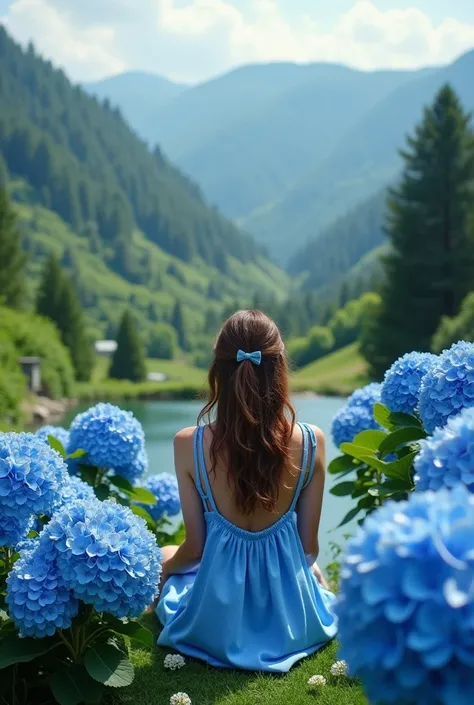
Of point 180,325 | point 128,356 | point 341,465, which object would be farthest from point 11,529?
point 180,325

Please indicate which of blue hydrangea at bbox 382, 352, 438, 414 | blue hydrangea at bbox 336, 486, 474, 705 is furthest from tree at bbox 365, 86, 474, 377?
blue hydrangea at bbox 336, 486, 474, 705

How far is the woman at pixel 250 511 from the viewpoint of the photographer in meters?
3.36

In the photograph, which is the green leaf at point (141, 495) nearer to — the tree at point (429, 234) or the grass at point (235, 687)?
the grass at point (235, 687)

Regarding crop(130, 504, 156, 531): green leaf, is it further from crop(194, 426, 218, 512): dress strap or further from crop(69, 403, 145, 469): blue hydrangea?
crop(194, 426, 218, 512): dress strap

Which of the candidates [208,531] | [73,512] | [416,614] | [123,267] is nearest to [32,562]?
[73,512]

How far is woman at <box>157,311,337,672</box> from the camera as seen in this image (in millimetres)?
3357

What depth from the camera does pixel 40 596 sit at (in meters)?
2.86

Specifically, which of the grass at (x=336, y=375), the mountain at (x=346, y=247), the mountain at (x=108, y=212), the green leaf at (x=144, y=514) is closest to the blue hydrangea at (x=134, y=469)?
the green leaf at (x=144, y=514)

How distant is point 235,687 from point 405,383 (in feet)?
4.82

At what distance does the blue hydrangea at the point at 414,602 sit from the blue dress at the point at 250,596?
188 centimetres

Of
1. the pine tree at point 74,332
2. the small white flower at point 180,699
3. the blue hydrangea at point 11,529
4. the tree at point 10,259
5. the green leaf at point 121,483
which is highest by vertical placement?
the blue hydrangea at point 11,529

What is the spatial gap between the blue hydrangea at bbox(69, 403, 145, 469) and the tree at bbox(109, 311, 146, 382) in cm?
4533

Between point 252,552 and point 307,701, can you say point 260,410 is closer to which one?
point 252,552

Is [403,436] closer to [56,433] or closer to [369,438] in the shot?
[369,438]
